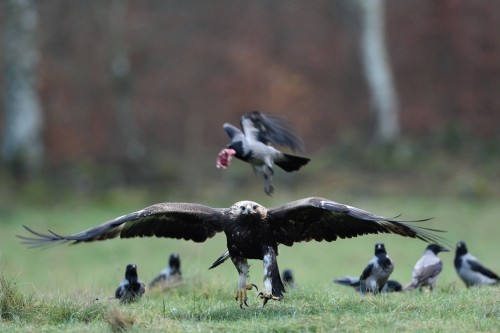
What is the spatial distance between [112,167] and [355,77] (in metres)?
9.74

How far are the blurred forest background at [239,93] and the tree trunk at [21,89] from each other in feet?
0.15

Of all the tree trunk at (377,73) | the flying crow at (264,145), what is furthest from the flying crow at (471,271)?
the tree trunk at (377,73)

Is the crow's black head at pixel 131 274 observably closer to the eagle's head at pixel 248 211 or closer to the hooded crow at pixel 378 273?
the eagle's head at pixel 248 211

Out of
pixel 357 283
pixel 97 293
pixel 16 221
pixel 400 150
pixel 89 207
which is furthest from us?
pixel 400 150

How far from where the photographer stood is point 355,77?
1276 inches

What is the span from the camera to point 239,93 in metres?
30.5

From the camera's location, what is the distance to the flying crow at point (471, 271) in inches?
455

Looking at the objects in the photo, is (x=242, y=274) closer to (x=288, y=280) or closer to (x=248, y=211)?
(x=248, y=211)

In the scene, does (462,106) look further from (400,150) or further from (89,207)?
(89,207)

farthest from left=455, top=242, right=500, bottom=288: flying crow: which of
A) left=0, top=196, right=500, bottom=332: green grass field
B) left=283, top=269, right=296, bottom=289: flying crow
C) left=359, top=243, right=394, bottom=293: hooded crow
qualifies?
left=283, top=269, right=296, bottom=289: flying crow

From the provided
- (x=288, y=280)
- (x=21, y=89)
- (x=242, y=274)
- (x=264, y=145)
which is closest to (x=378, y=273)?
(x=288, y=280)

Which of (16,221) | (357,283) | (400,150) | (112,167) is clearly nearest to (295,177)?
(400,150)

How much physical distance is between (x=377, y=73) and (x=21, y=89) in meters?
10.4

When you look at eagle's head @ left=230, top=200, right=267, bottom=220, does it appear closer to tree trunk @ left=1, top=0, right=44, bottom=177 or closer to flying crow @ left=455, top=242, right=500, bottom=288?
flying crow @ left=455, top=242, right=500, bottom=288
